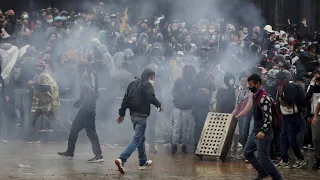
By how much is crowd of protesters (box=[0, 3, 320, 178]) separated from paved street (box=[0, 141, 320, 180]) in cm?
81

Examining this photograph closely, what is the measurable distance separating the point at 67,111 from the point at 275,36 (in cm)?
596

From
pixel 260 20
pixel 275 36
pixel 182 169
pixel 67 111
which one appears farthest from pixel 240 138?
pixel 260 20

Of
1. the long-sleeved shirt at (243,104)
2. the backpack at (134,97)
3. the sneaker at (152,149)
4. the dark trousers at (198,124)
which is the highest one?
the backpack at (134,97)

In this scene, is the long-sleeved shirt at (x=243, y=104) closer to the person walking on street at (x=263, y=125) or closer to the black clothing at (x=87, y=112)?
the black clothing at (x=87, y=112)

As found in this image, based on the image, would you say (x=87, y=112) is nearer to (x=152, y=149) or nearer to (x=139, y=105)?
(x=139, y=105)

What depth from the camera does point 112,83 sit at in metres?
18.4

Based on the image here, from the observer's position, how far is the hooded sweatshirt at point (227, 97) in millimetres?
15844

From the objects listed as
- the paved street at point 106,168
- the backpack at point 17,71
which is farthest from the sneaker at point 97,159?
the backpack at point 17,71

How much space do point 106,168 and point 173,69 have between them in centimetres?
530

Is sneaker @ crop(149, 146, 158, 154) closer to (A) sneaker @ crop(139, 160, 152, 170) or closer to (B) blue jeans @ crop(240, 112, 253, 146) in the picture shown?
(B) blue jeans @ crop(240, 112, 253, 146)

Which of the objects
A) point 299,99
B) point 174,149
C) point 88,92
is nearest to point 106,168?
point 88,92

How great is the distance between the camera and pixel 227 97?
624 inches

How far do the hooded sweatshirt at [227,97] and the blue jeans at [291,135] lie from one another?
4.39ft

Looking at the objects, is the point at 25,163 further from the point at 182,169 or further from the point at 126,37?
the point at 126,37
